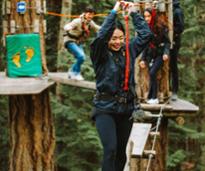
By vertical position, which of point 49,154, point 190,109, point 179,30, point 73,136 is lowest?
point 73,136

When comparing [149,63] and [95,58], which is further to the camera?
[149,63]

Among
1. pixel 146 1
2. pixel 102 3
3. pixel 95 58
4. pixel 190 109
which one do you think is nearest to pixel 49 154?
pixel 190 109

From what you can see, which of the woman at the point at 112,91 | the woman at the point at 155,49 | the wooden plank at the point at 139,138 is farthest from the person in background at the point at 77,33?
the woman at the point at 112,91

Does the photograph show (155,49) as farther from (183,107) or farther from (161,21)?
(183,107)

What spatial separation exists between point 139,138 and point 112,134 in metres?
0.30

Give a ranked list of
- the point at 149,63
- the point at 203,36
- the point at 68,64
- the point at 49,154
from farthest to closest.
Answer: the point at 203,36, the point at 68,64, the point at 49,154, the point at 149,63

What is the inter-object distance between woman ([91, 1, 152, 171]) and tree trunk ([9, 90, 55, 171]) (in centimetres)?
284

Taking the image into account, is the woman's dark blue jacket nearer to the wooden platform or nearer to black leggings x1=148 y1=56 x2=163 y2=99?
the wooden platform

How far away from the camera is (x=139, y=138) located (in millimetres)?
3922

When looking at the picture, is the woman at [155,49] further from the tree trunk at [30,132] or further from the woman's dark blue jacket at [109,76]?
the woman's dark blue jacket at [109,76]

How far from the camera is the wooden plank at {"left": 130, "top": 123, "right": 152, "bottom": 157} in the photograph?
11.6 ft

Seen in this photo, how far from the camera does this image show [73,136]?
1016 centimetres

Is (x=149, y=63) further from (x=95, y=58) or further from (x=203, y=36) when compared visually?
(x=203, y=36)

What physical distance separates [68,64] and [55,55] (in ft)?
8.59
